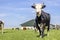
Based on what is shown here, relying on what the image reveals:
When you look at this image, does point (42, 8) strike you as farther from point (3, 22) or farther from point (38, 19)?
point (3, 22)

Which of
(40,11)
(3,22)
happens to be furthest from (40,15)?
(3,22)

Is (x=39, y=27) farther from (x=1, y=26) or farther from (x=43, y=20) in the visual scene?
(x=1, y=26)

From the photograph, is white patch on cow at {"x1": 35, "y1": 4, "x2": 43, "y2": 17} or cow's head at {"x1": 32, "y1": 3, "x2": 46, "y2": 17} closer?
cow's head at {"x1": 32, "y1": 3, "x2": 46, "y2": 17}

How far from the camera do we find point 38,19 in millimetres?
17625

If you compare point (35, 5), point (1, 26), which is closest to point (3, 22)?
point (1, 26)

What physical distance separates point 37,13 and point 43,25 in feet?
4.45

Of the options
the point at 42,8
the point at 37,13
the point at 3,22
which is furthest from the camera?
the point at 3,22

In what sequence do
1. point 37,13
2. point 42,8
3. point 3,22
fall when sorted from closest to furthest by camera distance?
point 37,13 < point 42,8 < point 3,22

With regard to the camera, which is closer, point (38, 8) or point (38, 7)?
point (38, 8)

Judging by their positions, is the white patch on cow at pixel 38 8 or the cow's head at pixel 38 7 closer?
the cow's head at pixel 38 7

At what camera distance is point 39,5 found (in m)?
18.2

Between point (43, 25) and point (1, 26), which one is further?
point (1, 26)

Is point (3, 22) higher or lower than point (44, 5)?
lower

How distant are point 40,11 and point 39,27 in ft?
4.87
